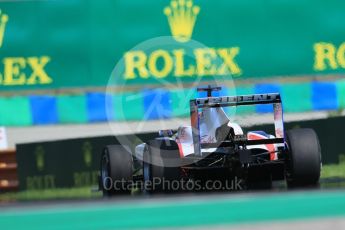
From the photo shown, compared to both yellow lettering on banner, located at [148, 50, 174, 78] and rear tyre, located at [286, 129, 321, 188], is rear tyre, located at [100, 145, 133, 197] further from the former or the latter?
yellow lettering on banner, located at [148, 50, 174, 78]

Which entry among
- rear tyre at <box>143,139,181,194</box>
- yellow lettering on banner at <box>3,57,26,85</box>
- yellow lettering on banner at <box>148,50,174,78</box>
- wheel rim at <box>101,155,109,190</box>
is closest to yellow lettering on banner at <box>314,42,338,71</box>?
yellow lettering on banner at <box>148,50,174,78</box>

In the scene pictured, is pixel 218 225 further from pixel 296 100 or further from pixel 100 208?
pixel 296 100

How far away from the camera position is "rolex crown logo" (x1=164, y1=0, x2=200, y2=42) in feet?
39.1

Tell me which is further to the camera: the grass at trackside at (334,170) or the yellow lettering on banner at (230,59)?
the yellow lettering on banner at (230,59)

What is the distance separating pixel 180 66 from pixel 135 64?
25.6 inches

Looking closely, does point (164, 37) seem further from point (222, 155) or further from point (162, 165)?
point (162, 165)

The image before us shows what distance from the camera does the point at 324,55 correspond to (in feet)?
39.4

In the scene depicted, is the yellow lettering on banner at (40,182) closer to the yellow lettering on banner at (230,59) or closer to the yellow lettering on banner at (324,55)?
the yellow lettering on banner at (230,59)

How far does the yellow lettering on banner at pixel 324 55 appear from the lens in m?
12.0

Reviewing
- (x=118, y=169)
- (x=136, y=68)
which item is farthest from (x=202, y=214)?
(x=136, y=68)

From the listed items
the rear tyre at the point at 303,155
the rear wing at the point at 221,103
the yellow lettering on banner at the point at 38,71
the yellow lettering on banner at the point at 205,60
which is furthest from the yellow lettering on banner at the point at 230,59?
the rear tyre at the point at 303,155

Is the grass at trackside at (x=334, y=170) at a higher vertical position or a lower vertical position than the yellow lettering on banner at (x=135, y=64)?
lower

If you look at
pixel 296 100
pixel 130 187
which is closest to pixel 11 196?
pixel 130 187

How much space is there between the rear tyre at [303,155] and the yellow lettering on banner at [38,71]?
470cm
